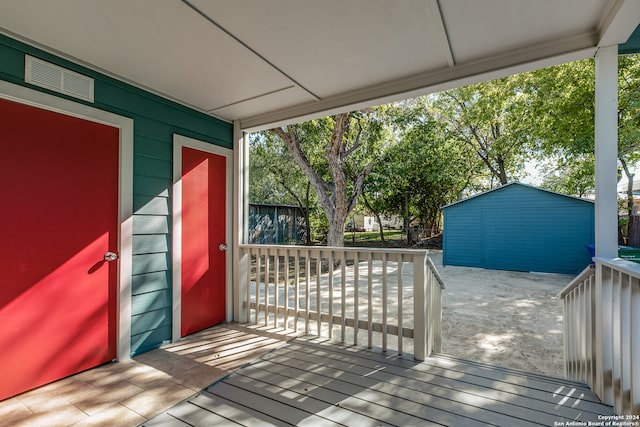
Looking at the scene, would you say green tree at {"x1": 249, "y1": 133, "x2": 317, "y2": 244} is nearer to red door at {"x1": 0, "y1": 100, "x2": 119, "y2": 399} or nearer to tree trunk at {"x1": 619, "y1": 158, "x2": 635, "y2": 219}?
red door at {"x1": 0, "y1": 100, "x2": 119, "y2": 399}

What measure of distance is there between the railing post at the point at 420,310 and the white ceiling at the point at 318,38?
1.49m

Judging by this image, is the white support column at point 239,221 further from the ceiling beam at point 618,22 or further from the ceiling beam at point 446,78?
the ceiling beam at point 618,22

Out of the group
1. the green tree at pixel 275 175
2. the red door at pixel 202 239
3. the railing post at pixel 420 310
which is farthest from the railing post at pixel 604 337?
the green tree at pixel 275 175

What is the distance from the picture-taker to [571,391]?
197 cm

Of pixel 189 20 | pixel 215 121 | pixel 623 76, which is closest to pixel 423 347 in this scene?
pixel 189 20

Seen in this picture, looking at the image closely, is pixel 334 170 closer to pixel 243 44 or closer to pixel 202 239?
pixel 202 239

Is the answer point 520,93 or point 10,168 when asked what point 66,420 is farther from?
point 520,93

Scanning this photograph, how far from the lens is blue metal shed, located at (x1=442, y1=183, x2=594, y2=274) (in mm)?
7996

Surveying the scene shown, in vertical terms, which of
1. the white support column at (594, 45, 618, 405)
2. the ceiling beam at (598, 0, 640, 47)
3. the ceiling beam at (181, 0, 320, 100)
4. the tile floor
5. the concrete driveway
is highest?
the ceiling beam at (181, 0, 320, 100)

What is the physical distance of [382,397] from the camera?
6.43 ft

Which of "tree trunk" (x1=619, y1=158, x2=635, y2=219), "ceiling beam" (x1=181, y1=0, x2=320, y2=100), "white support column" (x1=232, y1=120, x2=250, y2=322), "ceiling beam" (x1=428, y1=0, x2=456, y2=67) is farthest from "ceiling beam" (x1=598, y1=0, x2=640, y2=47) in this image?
"tree trunk" (x1=619, y1=158, x2=635, y2=219)

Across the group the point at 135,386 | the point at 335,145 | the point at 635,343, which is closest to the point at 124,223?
the point at 135,386

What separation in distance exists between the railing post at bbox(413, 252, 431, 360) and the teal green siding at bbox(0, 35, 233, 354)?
2279 millimetres

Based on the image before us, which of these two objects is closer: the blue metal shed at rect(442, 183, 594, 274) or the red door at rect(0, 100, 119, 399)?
the red door at rect(0, 100, 119, 399)
